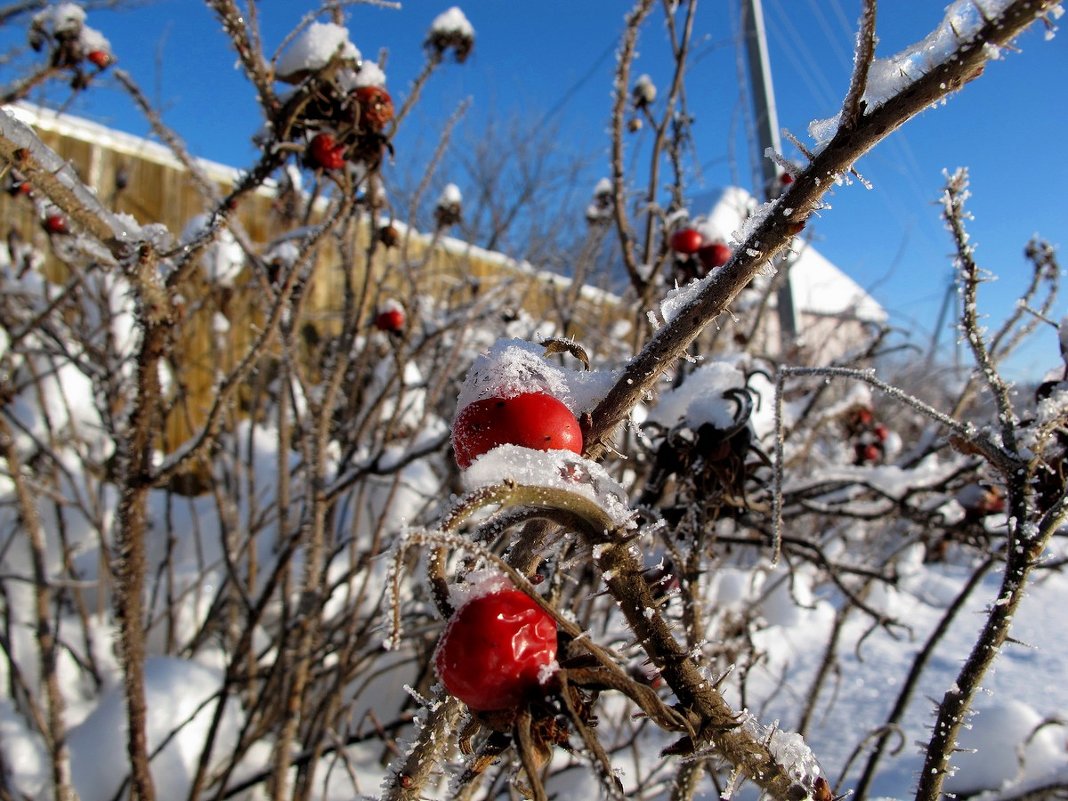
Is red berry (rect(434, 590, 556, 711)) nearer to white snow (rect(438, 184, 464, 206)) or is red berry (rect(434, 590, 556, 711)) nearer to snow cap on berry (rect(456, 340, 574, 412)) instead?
snow cap on berry (rect(456, 340, 574, 412))

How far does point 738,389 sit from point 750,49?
13.4ft

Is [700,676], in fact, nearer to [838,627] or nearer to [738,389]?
[738,389]

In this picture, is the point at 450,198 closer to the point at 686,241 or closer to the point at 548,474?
the point at 686,241

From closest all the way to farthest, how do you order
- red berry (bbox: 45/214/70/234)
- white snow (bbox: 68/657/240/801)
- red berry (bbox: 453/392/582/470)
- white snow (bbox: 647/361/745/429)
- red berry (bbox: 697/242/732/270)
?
red berry (bbox: 453/392/582/470)
white snow (bbox: 647/361/745/429)
red berry (bbox: 697/242/732/270)
white snow (bbox: 68/657/240/801)
red berry (bbox: 45/214/70/234)

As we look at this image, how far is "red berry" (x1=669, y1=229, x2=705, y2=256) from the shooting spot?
1505 mm

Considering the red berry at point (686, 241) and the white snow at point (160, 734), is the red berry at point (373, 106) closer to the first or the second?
the red berry at point (686, 241)

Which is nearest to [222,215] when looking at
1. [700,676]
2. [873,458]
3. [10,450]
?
[700,676]

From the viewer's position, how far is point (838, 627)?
1654mm

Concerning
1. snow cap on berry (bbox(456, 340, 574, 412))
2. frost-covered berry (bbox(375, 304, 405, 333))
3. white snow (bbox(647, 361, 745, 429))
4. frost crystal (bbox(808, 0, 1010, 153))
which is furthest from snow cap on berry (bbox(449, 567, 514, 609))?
frost-covered berry (bbox(375, 304, 405, 333))

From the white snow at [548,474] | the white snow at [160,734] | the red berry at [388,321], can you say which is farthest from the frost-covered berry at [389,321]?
the white snow at [548,474]

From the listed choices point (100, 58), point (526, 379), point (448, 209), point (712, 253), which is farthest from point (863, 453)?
point (100, 58)

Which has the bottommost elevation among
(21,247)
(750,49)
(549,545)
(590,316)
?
(549,545)

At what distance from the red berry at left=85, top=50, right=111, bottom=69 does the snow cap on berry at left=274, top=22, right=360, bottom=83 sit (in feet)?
3.24

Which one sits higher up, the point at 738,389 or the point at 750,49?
the point at 750,49
